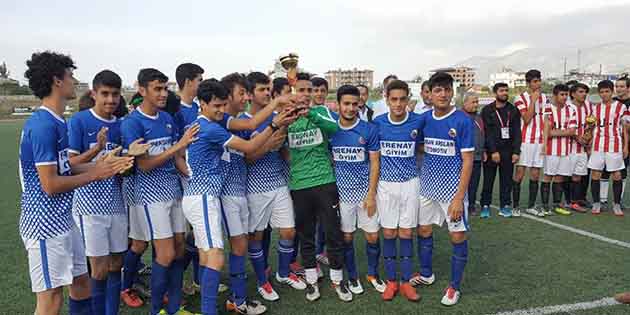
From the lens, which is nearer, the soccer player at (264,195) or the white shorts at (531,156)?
the soccer player at (264,195)

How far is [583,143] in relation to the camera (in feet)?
22.4

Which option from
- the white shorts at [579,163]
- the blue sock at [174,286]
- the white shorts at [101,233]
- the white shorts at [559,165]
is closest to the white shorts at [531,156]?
the white shorts at [559,165]

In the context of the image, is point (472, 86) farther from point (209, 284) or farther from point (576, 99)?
point (209, 284)

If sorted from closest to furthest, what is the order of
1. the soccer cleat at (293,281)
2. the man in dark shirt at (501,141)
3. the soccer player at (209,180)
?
the soccer player at (209,180)
the soccer cleat at (293,281)
the man in dark shirt at (501,141)

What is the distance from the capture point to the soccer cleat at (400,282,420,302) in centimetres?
395

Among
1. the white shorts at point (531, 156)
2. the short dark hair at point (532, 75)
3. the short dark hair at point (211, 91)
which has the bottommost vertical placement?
the white shorts at point (531, 156)

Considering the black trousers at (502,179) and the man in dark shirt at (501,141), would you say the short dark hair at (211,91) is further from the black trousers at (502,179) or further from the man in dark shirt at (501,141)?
the black trousers at (502,179)

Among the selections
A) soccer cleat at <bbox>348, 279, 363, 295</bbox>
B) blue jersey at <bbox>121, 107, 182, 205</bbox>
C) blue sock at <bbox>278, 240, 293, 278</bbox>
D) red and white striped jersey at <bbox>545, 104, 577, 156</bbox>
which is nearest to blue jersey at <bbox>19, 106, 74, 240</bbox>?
blue jersey at <bbox>121, 107, 182, 205</bbox>

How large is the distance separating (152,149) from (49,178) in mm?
964

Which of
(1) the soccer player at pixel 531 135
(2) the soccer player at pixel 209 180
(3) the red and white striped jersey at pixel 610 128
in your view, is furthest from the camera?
(1) the soccer player at pixel 531 135

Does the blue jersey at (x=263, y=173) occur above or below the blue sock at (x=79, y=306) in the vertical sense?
above

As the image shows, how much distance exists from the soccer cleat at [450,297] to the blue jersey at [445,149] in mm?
798

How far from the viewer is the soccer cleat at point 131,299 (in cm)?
403

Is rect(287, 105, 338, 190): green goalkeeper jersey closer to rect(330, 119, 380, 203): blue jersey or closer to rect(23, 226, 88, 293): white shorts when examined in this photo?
rect(330, 119, 380, 203): blue jersey
